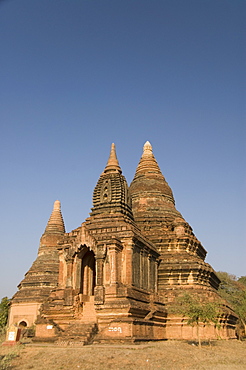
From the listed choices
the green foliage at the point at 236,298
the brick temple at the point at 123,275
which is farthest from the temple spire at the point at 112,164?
the green foliage at the point at 236,298

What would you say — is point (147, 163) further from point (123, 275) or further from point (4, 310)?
point (4, 310)

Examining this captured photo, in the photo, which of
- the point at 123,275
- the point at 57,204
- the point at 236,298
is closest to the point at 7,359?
the point at 123,275

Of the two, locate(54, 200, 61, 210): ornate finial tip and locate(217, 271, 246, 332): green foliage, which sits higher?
locate(54, 200, 61, 210): ornate finial tip

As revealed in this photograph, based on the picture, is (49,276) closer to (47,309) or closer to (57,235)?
(57,235)

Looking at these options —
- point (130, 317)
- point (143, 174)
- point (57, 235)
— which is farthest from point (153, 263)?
point (57, 235)

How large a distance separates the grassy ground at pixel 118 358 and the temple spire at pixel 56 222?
22.4 meters


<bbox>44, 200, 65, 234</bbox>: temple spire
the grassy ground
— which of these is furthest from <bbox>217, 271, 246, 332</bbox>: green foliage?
<bbox>44, 200, 65, 234</bbox>: temple spire

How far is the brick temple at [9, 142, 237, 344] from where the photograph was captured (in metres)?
23.2

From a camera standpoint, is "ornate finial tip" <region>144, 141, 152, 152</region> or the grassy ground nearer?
the grassy ground

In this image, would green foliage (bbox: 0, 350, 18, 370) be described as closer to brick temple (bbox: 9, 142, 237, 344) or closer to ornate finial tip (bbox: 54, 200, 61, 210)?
brick temple (bbox: 9, 142, 237, 344)

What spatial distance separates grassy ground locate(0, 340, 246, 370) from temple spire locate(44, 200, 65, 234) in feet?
73.6

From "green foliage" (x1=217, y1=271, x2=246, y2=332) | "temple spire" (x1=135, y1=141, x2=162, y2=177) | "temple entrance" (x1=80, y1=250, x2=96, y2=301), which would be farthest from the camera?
"temple spire" (x1=135, y1=141, x2=162, y2=177)

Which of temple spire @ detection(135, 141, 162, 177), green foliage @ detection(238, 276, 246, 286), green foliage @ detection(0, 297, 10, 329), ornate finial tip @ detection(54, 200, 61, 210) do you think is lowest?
green foliage @ detection(0, 297, 10, 329)

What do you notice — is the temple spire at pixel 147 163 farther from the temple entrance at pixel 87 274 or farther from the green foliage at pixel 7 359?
the green foliage at pixel 7 359
